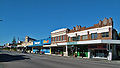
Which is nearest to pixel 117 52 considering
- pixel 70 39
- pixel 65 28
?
pixel 70 39

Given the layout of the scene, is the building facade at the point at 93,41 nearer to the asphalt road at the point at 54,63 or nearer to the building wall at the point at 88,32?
the building wall at the point at 88,32

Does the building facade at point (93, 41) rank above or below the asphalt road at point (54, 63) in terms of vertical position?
above

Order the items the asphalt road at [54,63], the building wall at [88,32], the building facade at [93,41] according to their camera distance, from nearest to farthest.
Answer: the asphalt road at [54,63]
the building facade at [93,41]
the building wall at [88,32]

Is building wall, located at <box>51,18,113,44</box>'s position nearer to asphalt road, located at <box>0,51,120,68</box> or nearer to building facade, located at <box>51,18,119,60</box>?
building facade, located at <box>51,18,119,60</box>

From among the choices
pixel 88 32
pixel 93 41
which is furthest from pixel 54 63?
pixel 88 32

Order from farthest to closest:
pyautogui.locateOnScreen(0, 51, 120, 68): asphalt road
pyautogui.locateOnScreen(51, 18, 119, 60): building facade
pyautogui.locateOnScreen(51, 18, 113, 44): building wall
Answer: pyautogui.locateOnScreen(51, 18, 113, 44): building wall → pyautogui.locateOnScreen(51, 18, 119, 60): building facade → pyautogui.locateOnScreen(0, 51, 120, 68): asphalt road

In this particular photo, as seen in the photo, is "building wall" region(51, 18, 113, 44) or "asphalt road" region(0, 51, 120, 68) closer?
"asphalt road" region(0, 51, 120, 68)

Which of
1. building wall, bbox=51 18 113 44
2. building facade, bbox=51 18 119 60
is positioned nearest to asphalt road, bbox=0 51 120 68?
building facade, bbox=51 18 119 60

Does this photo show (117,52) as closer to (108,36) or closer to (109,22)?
(108,36)

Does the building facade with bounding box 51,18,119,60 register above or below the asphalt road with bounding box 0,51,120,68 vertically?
above

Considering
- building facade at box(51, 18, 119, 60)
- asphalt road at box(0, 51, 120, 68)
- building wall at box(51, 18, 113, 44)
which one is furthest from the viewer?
building wall at box(51, 18, 113, 44)

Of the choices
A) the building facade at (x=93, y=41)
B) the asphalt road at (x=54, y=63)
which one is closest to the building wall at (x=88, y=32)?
the building facade at (x=93, y=41)

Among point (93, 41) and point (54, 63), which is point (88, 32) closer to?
point (93, 41)

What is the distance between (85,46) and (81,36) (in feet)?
11.6
